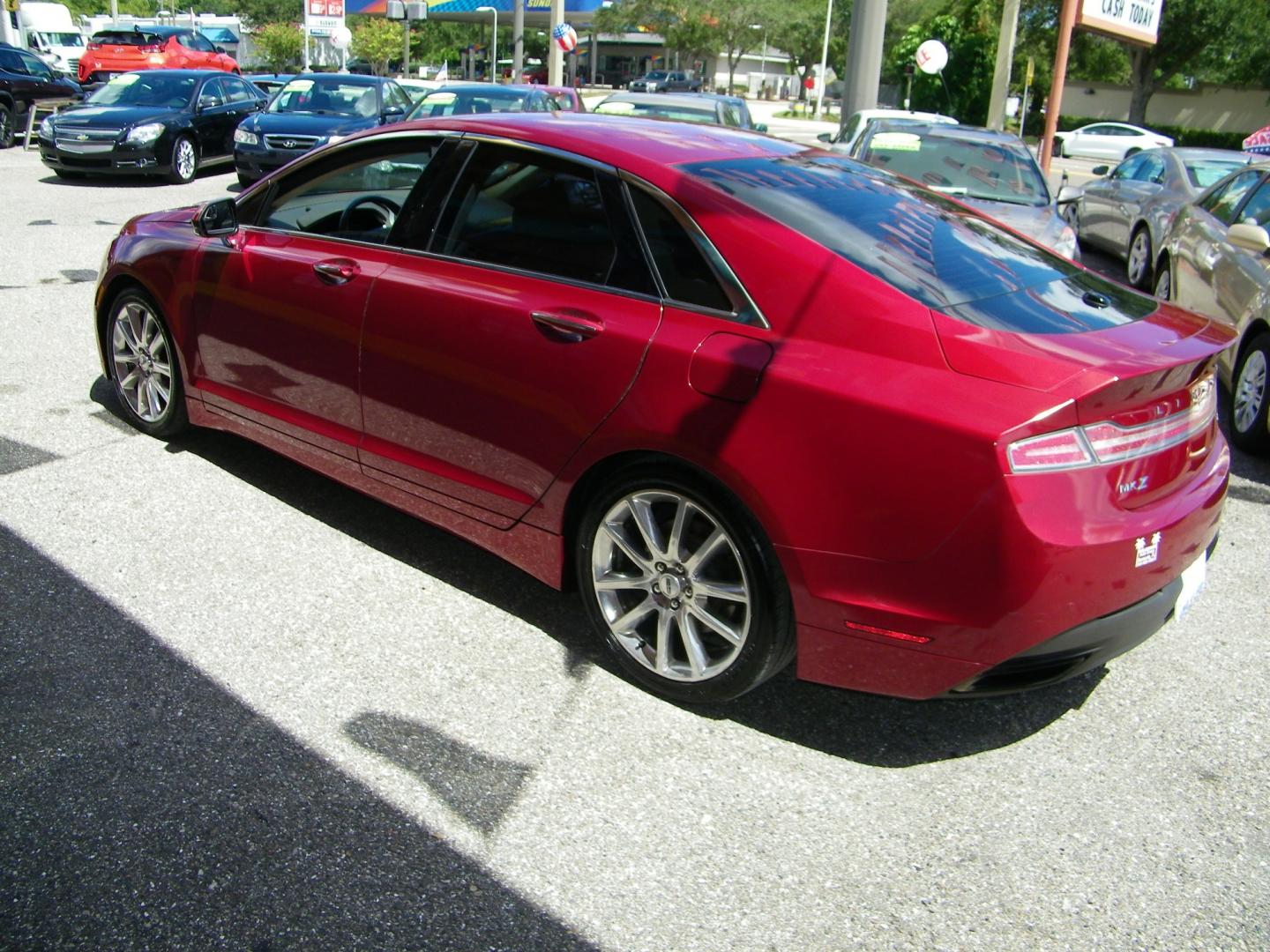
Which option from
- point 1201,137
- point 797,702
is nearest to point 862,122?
point 797,702

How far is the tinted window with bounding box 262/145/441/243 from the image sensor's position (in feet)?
14.8

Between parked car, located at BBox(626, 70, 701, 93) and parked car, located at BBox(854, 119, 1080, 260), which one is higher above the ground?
parked car, located at BBox(626, 70, 701, 93)

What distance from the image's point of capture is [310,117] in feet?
50.6

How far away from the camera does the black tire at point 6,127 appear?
19.8 meters

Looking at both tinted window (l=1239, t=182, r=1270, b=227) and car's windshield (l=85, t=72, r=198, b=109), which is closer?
tinted window (l=1239, t=182, r=1270, b=227)

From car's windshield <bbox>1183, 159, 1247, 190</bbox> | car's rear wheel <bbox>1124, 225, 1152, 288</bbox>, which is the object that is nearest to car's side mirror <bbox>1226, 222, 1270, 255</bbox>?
car's rear wheel <bbox>1124, 225, 1152, 288</bbox>

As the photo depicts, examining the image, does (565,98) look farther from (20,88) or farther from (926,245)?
(926,245)

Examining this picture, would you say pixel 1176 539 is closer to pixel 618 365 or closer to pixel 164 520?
pixel 618 365

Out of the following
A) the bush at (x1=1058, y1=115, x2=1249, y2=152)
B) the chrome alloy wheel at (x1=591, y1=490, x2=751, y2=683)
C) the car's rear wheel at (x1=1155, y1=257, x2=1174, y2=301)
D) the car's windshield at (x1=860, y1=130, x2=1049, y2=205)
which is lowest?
the chrome alloy wheel at (x1=591, y1=490, x2=751, y2=683)

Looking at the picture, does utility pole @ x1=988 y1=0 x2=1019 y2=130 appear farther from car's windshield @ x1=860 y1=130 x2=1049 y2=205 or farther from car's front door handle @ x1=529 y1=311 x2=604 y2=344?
car's front door handle @ x1=529 y1=311 x2=604 y2=344

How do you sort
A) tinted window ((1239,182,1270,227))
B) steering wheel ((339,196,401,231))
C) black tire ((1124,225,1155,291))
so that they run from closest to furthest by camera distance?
steering wheel ((339,196,401,231))
tinted window ((1239,182,1270,227))
black tire ((1124,225,1155,291))

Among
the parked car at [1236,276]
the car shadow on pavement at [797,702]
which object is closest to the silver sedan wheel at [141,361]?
the car shadow on pavement at [797,702]

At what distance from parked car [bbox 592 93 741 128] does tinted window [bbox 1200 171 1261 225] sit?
5.64 metres

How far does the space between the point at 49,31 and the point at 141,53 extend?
51.1 feet
